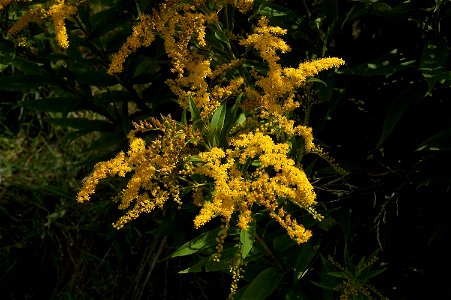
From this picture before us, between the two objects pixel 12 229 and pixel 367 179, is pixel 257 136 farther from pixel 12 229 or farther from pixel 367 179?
pixel 12 229

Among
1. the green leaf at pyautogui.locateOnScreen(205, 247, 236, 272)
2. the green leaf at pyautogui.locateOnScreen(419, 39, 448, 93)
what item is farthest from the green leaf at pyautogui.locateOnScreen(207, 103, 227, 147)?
the green leaf at pyautogui.locateOnScreen(419, 39, 448, 93)

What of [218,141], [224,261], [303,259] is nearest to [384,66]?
[218,141]

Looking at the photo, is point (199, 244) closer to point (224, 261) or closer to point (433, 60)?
point (224, 261)

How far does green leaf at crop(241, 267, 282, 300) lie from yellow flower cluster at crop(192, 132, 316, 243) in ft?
2.43

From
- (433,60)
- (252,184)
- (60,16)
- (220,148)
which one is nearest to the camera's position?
(252,184)

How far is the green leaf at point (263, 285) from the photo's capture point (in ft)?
11.2

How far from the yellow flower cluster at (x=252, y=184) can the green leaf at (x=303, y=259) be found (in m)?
0.64

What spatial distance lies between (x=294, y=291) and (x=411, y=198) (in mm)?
1006

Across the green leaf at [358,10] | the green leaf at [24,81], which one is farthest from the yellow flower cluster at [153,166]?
the green leaf at [24,81]

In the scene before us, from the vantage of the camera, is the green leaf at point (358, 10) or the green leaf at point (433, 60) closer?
the green leaf at point (433, 60)

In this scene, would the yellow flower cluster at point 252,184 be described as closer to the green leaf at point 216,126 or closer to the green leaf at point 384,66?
the green leaf at point 216,126

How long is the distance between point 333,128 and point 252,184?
4.70 feet

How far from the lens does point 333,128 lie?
403 cm

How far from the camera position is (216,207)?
2.72 metres
